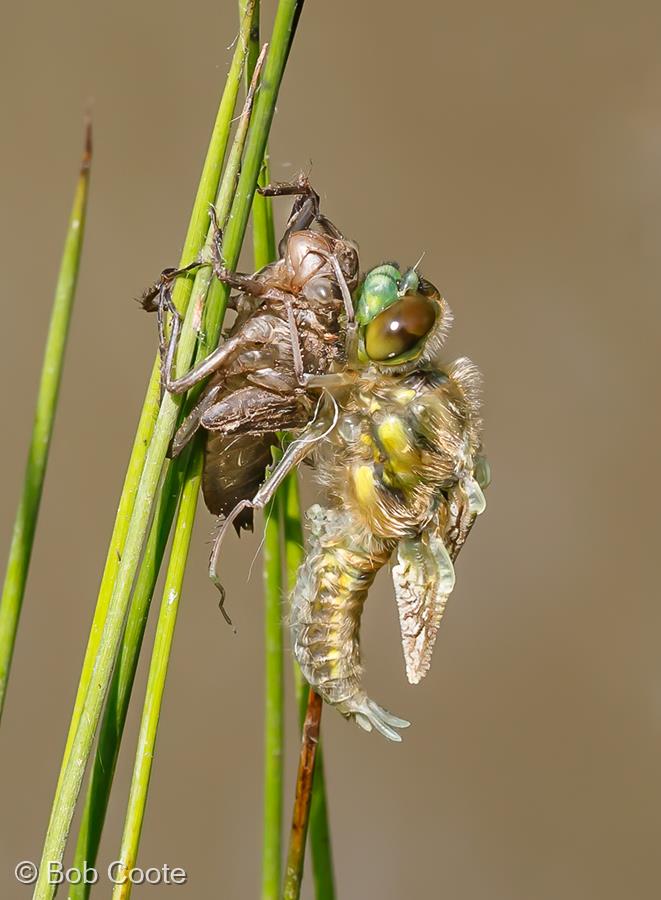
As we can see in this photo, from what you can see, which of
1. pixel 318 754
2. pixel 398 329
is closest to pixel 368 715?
pixel 318 754

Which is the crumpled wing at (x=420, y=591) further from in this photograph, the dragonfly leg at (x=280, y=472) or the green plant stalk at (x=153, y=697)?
the green plant stalk at (x=153, y=697)

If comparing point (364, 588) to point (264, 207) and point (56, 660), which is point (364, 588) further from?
point (56, 660)

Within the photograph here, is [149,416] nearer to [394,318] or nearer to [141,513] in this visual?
[141,513]

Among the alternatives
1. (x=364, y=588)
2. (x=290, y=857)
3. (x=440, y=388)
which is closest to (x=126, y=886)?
(x=290, y=857)

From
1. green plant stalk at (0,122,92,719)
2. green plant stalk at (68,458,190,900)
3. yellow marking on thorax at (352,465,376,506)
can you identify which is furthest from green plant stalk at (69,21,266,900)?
yellow marking on thorax at (352,465,376,506)

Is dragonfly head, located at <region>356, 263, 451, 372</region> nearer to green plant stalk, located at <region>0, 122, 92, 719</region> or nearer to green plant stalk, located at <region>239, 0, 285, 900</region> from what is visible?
green plant stalk, located at <region>239, 0, 285, 900</region>

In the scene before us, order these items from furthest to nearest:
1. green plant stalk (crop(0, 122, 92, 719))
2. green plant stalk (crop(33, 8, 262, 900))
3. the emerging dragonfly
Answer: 1. the emerging dragonfly
2. green plant stalk (crop(0, 122, 92, 719))
3. green plant stalk (crop(33, 8, 262, 900))

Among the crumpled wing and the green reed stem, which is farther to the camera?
the crumpled wing
